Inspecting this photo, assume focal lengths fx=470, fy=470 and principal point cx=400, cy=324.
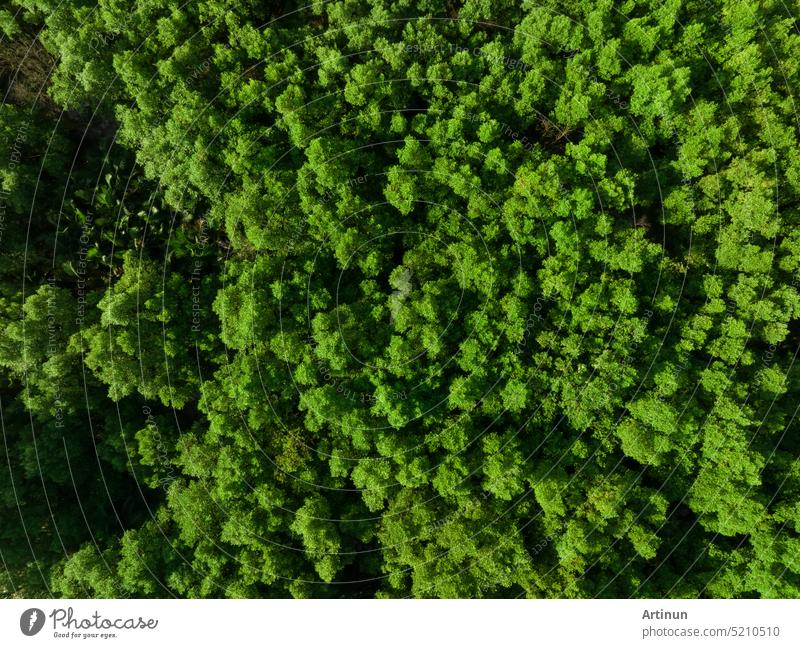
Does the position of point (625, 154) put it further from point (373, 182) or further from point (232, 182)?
point (232, 182)

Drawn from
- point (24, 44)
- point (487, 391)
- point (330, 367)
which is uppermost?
point (24, 44)

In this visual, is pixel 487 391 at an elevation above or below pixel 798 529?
above

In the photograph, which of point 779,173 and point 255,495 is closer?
point 255,495

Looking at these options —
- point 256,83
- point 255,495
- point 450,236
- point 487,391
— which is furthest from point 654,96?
point 255,495

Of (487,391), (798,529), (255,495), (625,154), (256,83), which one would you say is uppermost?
(256,83)

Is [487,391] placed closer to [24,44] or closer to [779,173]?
[779,173]

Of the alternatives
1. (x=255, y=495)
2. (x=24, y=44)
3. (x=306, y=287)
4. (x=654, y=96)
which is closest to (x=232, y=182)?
(x=306, y=287)
